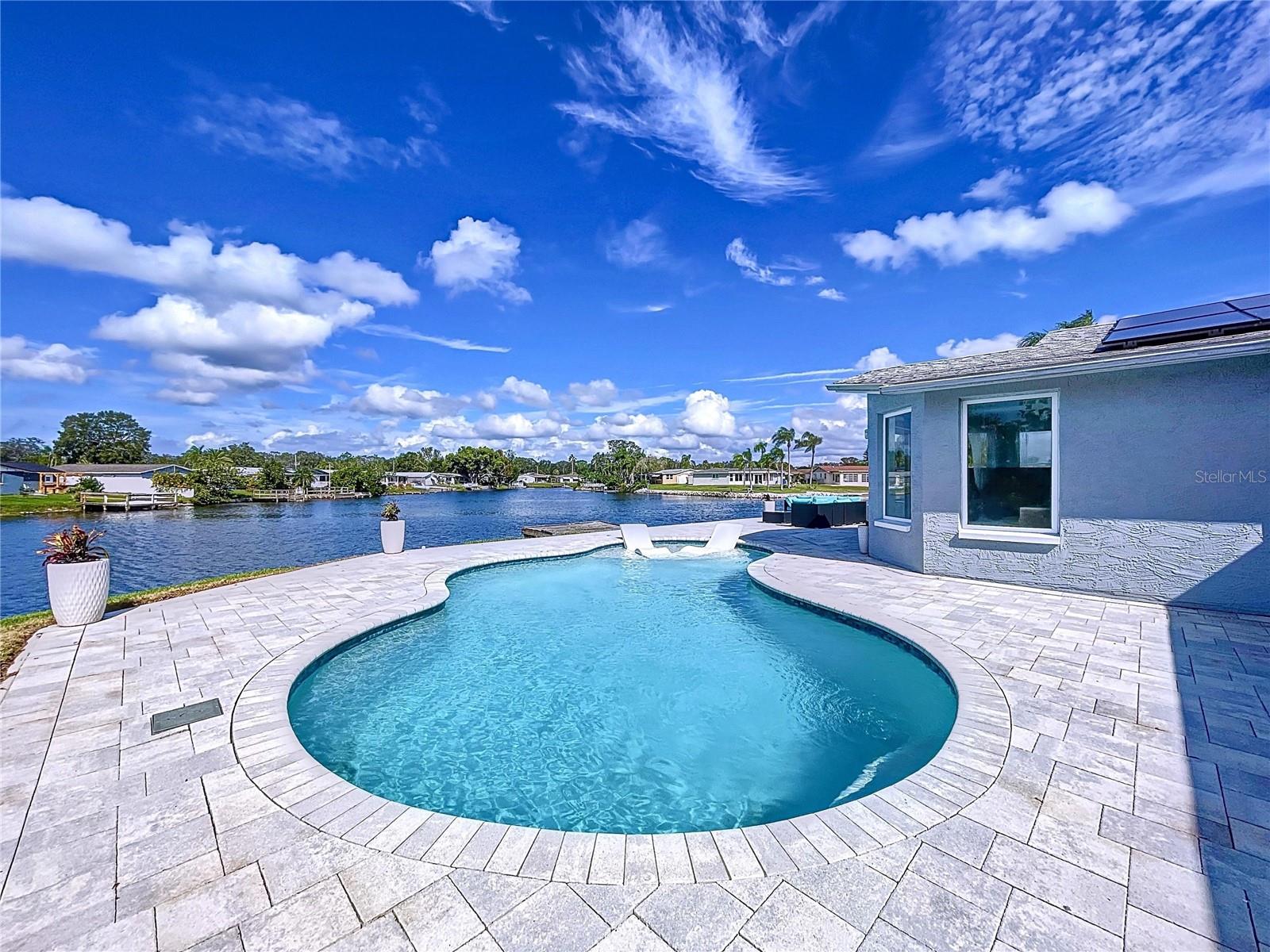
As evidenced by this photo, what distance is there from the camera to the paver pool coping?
2.15m

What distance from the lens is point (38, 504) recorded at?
39.0m

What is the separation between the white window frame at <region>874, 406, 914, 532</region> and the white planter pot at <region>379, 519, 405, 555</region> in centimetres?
953

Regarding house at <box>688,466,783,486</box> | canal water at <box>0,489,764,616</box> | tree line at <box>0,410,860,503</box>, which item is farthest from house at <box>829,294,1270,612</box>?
house at <box>688,466,783,486</box>

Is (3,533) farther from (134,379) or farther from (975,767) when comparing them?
(975,767)

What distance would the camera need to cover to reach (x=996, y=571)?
7180 millimetres

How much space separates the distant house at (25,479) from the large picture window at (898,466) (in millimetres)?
72001

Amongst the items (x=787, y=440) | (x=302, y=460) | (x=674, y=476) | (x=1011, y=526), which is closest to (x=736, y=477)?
(x=787, y=440)

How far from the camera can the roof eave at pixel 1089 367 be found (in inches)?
212

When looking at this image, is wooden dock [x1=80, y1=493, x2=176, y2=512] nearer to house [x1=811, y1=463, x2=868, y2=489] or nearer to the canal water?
the canal water

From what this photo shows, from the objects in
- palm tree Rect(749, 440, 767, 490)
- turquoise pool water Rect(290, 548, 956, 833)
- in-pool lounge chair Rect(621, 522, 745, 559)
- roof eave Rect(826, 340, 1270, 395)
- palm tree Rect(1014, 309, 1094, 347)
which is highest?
palm tree Rect(1014, 309, 1094, 347)

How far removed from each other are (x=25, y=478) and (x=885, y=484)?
76.5 meters

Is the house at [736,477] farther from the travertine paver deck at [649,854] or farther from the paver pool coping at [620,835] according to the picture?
the paver pool coping at [620,835]

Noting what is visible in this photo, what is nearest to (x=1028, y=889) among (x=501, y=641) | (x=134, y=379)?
(x=501, y=641)

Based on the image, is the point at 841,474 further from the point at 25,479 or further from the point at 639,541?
the point at 25,479
